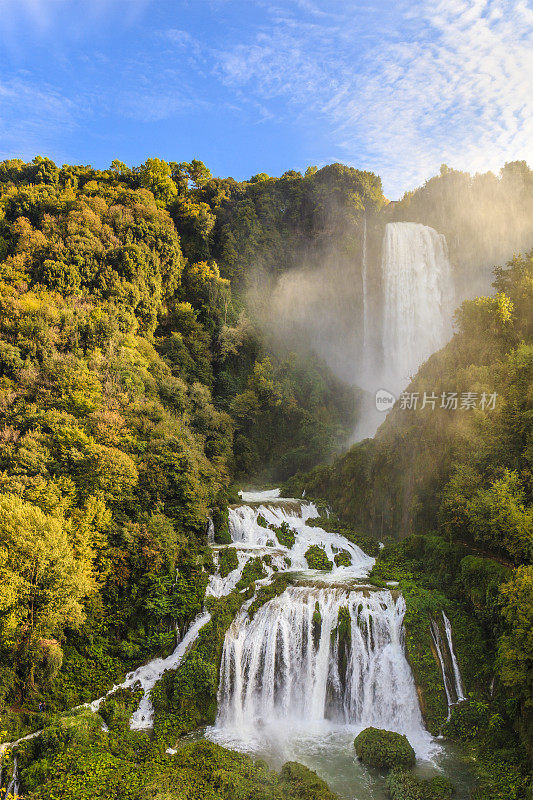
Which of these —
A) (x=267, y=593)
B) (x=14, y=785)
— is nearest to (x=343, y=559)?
(x=267, y=593)

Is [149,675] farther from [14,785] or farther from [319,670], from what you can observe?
[319,670]

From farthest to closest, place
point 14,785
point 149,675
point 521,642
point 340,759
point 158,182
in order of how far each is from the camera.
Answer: point 158,182
point 149,675
point 340,759
point 521,642
point 14,785

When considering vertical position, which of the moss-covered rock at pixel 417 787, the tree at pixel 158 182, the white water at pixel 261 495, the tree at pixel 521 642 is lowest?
the moss-covered rock at pixel 417 787

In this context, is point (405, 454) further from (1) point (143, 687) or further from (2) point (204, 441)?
(1) point (143, 687)

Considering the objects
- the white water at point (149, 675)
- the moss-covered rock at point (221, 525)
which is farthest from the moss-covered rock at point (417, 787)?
the moss-covered rock at point (221, 525)

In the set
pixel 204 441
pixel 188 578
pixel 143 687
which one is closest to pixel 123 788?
pixel 143 687

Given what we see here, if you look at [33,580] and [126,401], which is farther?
[126,401]

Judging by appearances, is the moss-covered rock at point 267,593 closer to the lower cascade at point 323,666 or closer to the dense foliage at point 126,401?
the lower cascade at point 323,666
